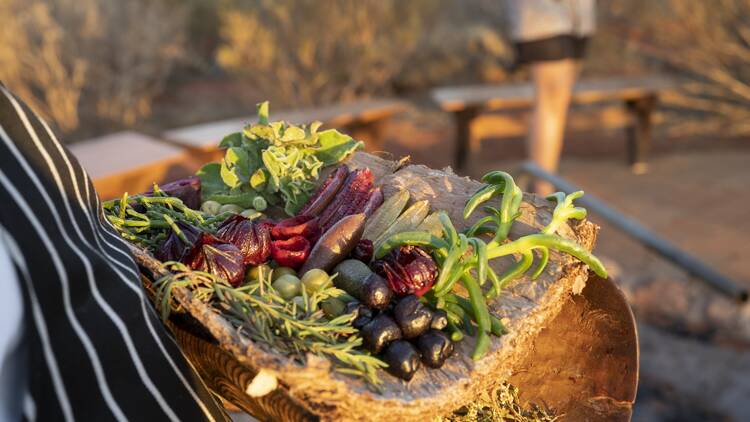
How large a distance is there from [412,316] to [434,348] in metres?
0.08

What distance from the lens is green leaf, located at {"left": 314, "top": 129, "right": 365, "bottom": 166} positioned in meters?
1.96

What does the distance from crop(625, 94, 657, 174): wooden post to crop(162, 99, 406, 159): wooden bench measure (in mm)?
2300

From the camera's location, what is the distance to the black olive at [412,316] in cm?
138

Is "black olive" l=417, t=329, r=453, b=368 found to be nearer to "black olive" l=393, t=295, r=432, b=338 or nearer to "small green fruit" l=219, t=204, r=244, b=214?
"black olive" l=393, t=295, r=432, b=338

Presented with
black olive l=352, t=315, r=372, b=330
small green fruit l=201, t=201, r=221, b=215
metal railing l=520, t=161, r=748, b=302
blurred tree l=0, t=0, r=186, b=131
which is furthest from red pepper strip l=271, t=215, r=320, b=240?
blurred tree l=0, t=0, r=186, b=131

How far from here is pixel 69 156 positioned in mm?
1327

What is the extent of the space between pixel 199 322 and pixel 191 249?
208mm

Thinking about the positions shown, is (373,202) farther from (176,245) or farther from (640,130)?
(640,130)

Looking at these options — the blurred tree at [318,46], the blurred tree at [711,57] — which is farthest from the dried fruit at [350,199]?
the blurred tree at [318,46]

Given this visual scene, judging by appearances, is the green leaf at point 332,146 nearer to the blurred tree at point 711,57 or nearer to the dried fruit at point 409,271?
the dried fruit at point 409,271

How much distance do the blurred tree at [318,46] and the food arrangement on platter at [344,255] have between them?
6485 millimetres

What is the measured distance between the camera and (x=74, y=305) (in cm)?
115

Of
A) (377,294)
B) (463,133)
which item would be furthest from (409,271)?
(463,133)

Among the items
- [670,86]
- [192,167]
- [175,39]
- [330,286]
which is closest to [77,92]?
[175,39]
